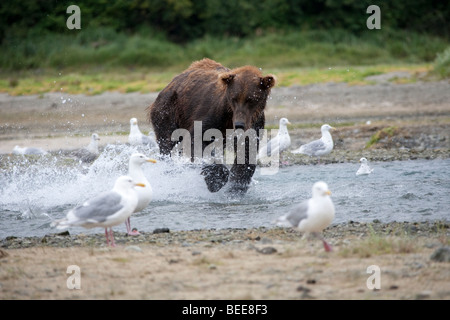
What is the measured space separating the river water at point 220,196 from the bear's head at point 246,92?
1.23m

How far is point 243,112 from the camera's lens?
8.48 meters

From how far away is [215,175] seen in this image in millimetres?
9477

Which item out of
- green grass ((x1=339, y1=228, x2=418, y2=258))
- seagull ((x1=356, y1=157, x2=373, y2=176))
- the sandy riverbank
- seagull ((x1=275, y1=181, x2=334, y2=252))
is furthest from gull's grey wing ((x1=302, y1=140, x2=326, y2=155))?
seagull ((x1=275, y1=181, x2=334, y2=252))

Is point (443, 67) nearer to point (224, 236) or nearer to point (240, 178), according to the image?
point (240, 178)

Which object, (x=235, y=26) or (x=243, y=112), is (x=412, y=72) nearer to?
(x=235, y=26)

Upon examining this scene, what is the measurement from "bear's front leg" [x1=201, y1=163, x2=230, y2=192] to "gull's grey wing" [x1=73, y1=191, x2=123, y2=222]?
10.7ft

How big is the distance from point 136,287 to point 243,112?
13.2ft

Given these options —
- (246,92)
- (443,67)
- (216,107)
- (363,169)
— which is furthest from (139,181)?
(443,67)

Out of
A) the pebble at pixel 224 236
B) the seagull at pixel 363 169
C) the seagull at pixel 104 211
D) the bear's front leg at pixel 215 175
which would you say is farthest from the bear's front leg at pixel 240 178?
the seagull at pixel 104 211

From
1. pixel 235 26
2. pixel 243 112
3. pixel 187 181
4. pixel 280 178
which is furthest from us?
pixel 235 26

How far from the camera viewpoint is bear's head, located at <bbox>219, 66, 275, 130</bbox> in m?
8.48

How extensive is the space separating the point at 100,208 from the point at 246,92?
3.02m
